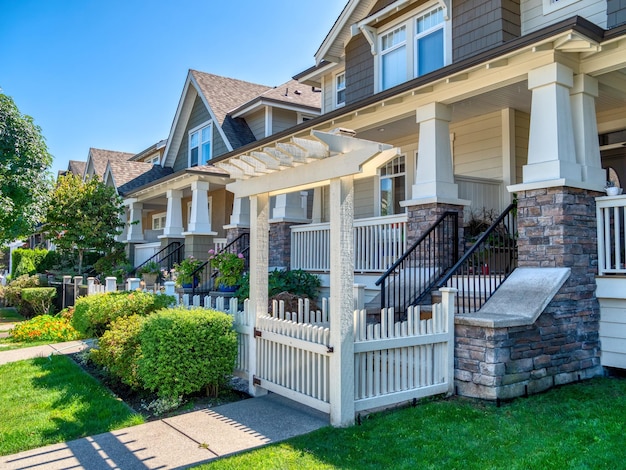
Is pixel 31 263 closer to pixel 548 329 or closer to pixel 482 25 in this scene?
pixel 482 25

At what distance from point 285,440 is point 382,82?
28.6 ft

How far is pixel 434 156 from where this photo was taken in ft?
27.6

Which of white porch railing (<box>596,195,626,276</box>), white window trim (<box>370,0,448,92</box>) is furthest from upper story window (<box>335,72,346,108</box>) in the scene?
white porch railing (<box>596,195,626,276</box>)

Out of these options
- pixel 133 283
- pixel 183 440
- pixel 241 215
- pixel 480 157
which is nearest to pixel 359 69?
pixel 480 157

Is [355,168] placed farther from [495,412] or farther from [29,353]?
[29,353]

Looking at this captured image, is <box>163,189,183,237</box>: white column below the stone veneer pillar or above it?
above

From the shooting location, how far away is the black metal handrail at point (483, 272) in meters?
6.61

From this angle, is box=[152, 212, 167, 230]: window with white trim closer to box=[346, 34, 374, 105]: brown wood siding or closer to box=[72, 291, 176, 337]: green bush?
box=[346, 34, 374, 105]: brown wood siding

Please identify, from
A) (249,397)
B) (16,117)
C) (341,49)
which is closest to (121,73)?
(16,117)

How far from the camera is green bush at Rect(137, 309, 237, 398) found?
19.4 ft

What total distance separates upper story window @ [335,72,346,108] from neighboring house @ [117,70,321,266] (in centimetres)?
293

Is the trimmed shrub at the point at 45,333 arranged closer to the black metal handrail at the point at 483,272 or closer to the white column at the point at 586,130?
the black metal handrail at the point at 483,272

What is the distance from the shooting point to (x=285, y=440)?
15.4 feet

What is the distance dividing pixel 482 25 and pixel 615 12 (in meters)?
2.19
